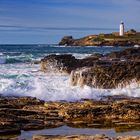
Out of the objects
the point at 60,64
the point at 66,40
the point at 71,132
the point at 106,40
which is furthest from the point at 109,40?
the point at 71,132

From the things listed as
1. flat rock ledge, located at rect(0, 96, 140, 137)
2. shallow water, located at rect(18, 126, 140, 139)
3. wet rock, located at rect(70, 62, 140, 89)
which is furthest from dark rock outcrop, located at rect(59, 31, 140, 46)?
shallow water, located at rect(18, 126, 140, 139)

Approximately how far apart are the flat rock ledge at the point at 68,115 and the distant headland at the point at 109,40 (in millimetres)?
126697

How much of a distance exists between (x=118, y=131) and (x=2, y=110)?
3496mm

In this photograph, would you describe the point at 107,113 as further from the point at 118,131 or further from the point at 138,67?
the point at 138,67

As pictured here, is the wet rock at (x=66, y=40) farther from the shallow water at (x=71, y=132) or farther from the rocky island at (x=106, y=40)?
the shallow water at (x=71, y=132)

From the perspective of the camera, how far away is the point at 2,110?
15.9 metres

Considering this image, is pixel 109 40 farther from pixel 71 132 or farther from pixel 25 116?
pixel 71 132

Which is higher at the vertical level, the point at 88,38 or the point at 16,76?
the point at 88,38

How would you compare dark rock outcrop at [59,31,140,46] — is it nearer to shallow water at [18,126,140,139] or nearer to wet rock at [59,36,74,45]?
wet rock at [59,36,74,45]

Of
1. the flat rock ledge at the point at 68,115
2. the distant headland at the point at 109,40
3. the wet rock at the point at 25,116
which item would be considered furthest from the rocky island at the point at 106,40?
the flat rock ledge at the point at 68,115

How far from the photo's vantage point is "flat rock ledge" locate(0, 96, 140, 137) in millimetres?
14766

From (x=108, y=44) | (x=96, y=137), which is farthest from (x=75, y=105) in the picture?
(x=108, y=44)

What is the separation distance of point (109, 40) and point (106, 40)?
6.22ft

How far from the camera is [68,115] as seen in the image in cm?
1652
